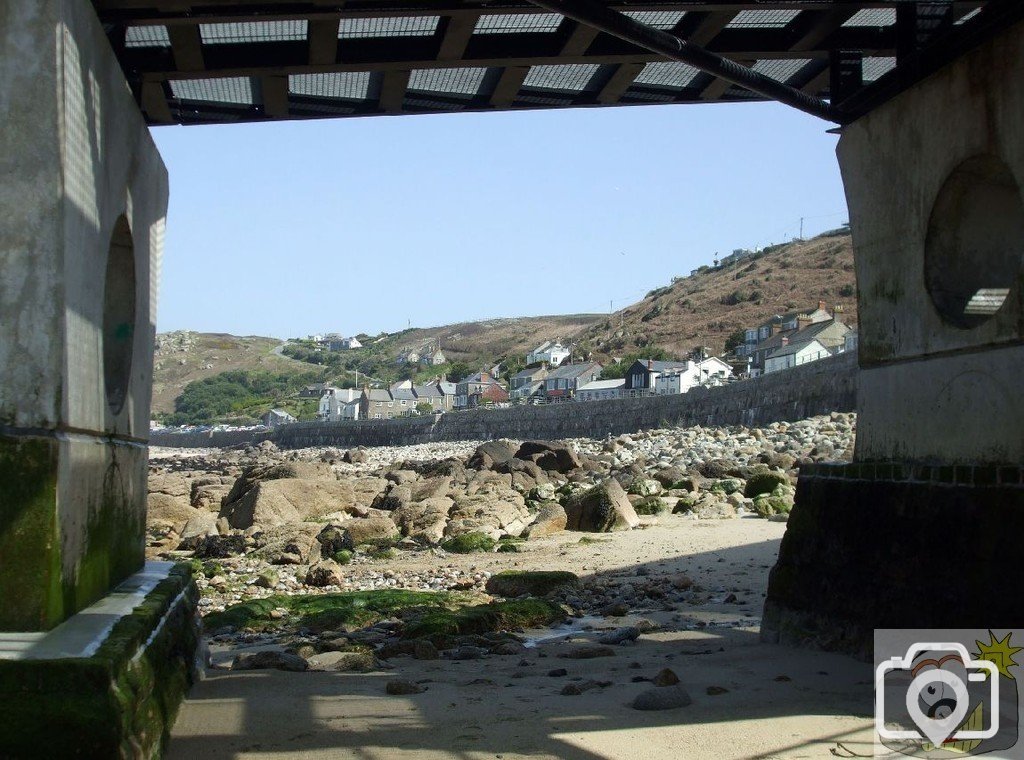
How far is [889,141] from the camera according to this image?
703 cm

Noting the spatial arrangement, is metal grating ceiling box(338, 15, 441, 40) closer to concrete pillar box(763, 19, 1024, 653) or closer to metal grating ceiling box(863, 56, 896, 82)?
concrete pillar box(763, 19, 1024, 653)

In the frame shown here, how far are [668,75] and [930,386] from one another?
381cm

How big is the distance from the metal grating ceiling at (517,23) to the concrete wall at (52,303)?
283cm

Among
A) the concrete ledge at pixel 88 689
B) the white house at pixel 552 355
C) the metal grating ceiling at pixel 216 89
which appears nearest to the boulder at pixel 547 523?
the metal grating ceiling at pixel 216 89

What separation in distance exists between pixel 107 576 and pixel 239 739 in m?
1.24

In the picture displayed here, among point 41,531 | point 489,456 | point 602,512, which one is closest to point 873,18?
point 41,531

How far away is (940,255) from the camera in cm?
667

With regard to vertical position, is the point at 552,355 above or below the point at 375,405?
above

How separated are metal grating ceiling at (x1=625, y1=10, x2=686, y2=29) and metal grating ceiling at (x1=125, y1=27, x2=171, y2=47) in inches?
122

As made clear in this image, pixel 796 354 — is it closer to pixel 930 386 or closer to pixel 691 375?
pixel 691 375

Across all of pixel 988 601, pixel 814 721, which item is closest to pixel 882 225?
pixel 988 601

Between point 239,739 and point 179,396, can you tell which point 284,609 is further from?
point 179,396

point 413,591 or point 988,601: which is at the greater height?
point 988,601

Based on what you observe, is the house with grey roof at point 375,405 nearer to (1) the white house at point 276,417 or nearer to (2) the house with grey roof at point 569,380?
(1) the white house at point 276,417
